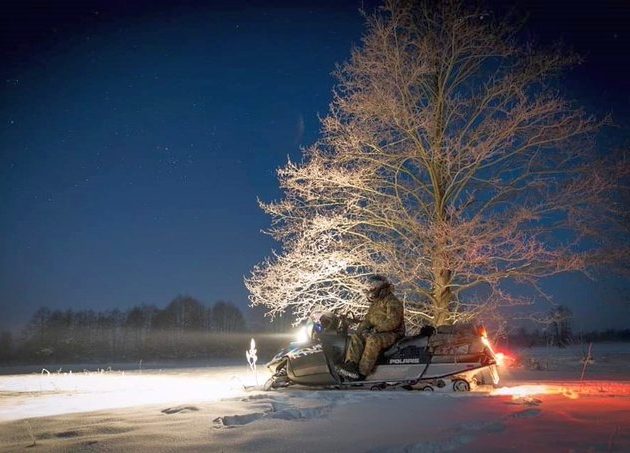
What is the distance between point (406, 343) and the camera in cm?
864

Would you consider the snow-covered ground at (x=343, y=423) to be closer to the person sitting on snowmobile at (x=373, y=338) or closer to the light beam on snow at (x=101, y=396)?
the light beam on snow at (x=101, y=396)

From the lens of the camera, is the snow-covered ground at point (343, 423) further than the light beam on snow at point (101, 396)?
No

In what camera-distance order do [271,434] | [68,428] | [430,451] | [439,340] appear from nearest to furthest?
[430,451]
[271,434]
[68,428]
[439,340]

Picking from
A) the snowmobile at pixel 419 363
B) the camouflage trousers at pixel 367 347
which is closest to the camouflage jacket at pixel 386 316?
the camouflage trousers at pixel 367 347

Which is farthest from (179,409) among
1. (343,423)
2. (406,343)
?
(406,343)

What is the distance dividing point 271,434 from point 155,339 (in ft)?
243

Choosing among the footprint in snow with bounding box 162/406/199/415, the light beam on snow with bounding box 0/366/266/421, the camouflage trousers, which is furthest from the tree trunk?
the footprint in snow with bounding box 162/406/199/415

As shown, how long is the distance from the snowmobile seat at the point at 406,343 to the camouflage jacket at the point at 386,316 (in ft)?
0.64

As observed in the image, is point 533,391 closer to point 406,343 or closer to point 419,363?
point 419,363

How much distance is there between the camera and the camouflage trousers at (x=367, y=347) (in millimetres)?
8570

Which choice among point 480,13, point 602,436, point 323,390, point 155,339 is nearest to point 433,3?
point 480,13

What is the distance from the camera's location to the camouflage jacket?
8.70 m

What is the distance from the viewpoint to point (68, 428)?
17.8 feet

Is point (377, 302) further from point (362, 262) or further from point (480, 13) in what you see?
point (480, 13)
